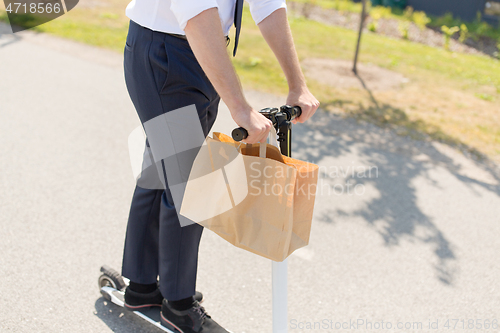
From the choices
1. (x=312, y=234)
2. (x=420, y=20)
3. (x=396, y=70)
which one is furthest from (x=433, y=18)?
(x=312, y=234)

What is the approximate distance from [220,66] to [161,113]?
1.21ft

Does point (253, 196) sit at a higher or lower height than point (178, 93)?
lower

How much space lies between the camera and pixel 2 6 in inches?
324

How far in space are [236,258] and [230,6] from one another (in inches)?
59.7

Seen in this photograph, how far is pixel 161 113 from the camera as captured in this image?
166 cm

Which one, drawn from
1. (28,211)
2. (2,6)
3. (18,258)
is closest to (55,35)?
(2,6)

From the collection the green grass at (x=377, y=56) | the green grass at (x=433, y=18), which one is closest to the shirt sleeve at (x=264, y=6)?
the green grass at (x=377, y=56)

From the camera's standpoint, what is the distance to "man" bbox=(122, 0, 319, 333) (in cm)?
141

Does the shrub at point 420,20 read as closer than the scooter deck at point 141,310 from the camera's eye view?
No

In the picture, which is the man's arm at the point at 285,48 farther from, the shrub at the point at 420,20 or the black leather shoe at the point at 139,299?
the shrub at the point at 420,20

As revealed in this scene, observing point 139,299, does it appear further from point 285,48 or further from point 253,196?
point 285,48

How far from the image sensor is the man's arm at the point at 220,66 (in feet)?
4.53

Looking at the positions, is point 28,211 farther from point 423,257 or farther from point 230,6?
point 423,257

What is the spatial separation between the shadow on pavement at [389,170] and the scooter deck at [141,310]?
1.42 metres
